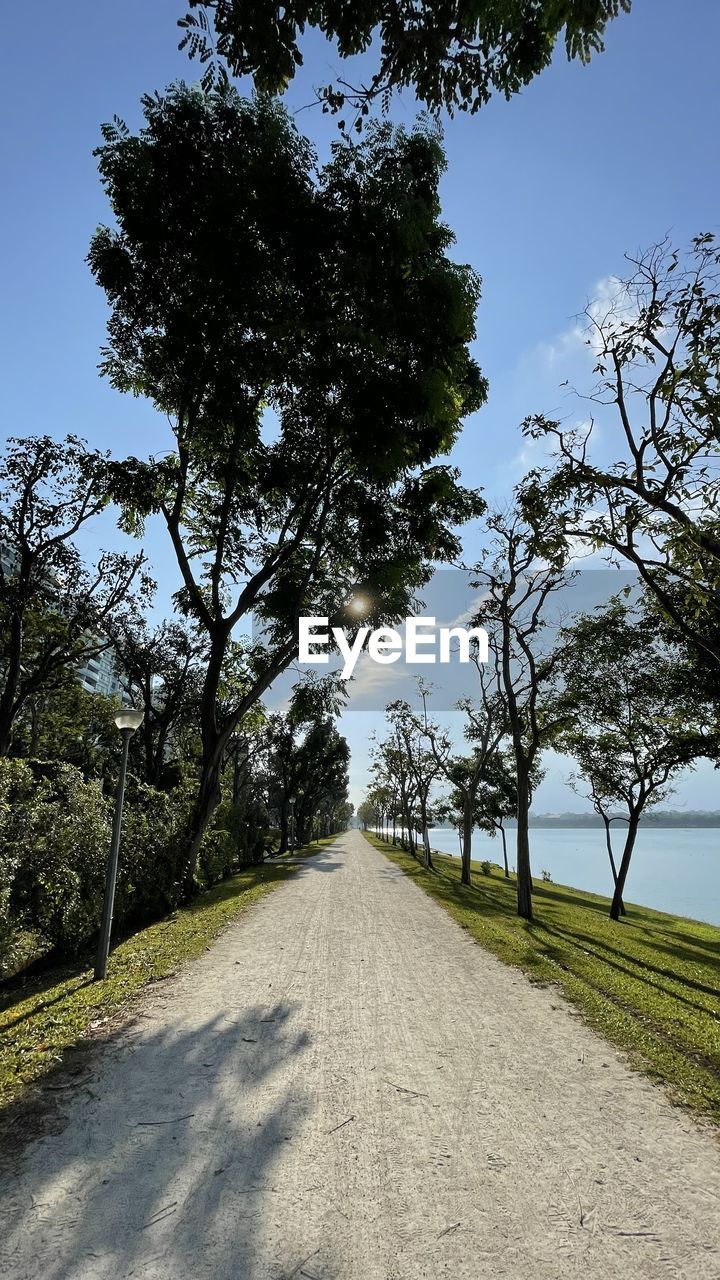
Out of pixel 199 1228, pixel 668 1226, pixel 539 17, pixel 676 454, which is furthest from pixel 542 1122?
pixel 539 17

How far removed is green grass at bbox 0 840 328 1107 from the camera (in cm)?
549

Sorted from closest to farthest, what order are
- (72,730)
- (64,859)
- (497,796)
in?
(64,859)
(72,730)
(497,796)

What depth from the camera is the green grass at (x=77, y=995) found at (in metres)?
5.49

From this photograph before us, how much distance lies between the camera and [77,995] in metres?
7.40

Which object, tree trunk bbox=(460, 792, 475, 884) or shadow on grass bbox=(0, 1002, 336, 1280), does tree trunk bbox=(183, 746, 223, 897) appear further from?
tree trunk bbox=(460, 792, 475, 884)

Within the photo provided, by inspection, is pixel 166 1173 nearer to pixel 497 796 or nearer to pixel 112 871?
pixel 112 871

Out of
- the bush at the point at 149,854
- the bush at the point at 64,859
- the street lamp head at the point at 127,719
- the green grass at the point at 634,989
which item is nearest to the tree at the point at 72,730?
the bush at the point at 149,854

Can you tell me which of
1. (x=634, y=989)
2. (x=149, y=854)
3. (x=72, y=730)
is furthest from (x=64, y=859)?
(x=72, y=730)

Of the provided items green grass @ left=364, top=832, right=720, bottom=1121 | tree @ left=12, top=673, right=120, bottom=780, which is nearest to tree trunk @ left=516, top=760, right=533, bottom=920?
green grass @ left=364, top=832, right=720, bottom=1121

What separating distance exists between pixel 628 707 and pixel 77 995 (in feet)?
60.1

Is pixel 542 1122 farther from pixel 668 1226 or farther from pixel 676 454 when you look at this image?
pixel 676 454

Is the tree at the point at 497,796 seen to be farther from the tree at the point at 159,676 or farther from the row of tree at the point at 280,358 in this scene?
the row of tree at the point at 280,358

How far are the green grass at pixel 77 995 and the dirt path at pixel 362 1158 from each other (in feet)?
1.81

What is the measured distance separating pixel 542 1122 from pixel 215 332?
1150 cm
